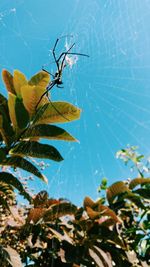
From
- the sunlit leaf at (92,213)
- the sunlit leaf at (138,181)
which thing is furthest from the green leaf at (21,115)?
the sunlit leaf at (138,181)

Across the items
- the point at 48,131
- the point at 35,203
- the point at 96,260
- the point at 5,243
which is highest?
the point at 48,131

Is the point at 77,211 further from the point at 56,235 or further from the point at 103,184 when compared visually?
the point at 103,184

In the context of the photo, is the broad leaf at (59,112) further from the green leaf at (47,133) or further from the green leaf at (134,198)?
the green leaf at (134,198)

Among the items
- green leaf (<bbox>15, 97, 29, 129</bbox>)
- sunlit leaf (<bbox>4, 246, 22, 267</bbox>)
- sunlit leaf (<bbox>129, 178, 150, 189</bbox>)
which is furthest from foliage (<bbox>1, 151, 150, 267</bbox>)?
green leaf (<bbox>15, 97, 29, 129</bbox>)

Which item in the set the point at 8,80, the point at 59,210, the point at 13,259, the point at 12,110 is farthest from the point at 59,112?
the point at 13,259

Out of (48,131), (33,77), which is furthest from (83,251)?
(33,77)
